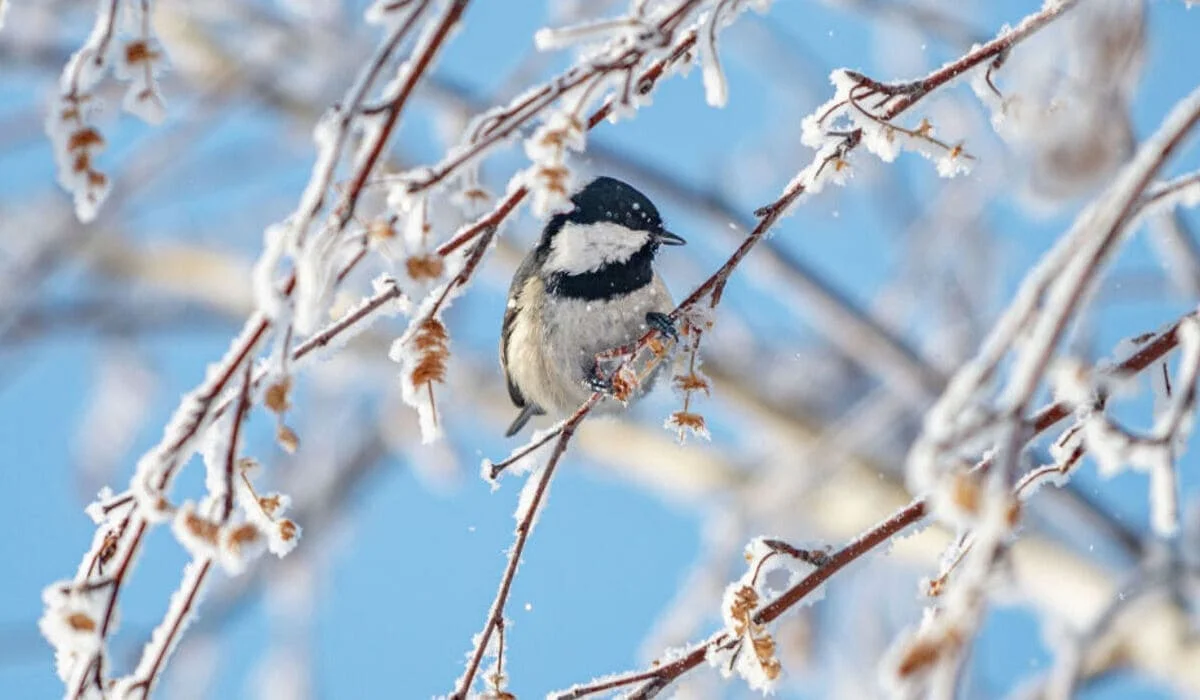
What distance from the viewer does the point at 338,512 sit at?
4.73m

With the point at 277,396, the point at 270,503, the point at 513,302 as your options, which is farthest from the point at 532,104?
the point at 513,302

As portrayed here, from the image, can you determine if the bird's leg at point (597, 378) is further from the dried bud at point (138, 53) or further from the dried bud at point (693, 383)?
the dried bud at point (138, 53)

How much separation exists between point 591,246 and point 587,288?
69mm

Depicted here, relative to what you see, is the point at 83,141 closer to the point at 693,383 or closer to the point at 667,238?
the point at 693,383

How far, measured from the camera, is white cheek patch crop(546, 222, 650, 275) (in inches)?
74.5

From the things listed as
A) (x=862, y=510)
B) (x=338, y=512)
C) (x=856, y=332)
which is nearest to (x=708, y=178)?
(x=856, y=332)

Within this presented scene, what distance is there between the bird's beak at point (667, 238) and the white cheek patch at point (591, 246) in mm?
17

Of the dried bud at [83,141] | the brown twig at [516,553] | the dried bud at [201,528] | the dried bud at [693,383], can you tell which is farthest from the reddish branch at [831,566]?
the dried bud at [83,141]

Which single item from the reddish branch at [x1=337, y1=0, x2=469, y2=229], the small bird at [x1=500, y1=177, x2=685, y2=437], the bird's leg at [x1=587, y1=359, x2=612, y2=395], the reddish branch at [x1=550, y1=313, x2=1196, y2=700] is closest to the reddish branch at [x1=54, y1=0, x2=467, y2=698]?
the reddish branch at [x1=337, y1=0, x2=469, y2=229]

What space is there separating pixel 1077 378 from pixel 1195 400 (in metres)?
0.07

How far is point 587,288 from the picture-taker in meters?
1.96

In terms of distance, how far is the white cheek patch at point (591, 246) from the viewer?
189cm

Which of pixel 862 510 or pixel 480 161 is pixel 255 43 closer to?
pixel 862 510

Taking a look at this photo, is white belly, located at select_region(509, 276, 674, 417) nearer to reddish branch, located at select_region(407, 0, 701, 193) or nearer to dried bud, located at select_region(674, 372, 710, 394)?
dried bud, located at select_region(674, 372, 710, 394)
